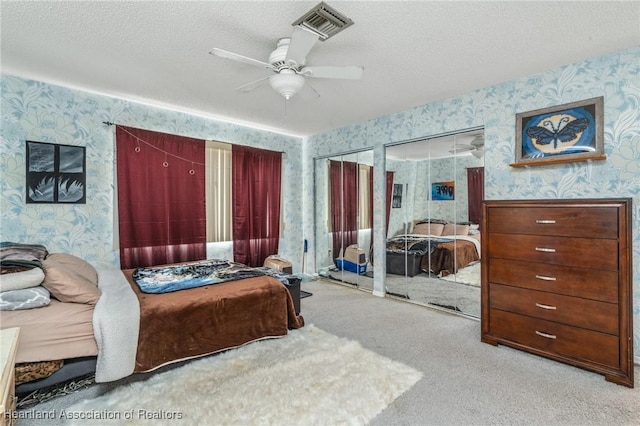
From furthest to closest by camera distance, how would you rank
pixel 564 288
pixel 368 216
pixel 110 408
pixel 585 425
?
1. pixel 368 216
2. pixel 564 288
3. pixel 110 408
4. pixel 585 425

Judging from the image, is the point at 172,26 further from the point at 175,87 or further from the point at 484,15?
the point at 484,15

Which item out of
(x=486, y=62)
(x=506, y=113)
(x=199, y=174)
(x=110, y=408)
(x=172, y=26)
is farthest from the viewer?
(x=199, y=174)

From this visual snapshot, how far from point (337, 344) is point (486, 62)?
8.81 ft

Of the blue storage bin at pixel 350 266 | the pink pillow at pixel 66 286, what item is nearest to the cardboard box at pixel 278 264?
the blue storage bin at pixel 350 266

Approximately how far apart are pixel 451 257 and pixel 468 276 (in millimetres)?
265

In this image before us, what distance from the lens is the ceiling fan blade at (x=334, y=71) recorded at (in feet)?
7.04

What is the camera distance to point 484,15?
194cm

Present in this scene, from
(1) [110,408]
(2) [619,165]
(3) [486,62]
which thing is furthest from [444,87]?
(1) [110,408]

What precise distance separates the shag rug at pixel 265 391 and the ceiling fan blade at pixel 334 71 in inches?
84.0

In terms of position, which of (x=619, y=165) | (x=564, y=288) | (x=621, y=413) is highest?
(x=619, y=165)

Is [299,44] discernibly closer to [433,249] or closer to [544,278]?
[544,278]

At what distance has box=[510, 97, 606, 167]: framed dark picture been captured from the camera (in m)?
2.50

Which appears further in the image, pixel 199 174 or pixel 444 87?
pixel 199 174

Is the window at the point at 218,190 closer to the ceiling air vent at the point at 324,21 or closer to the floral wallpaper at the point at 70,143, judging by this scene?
the floral wallpaper at the point at 70,143
